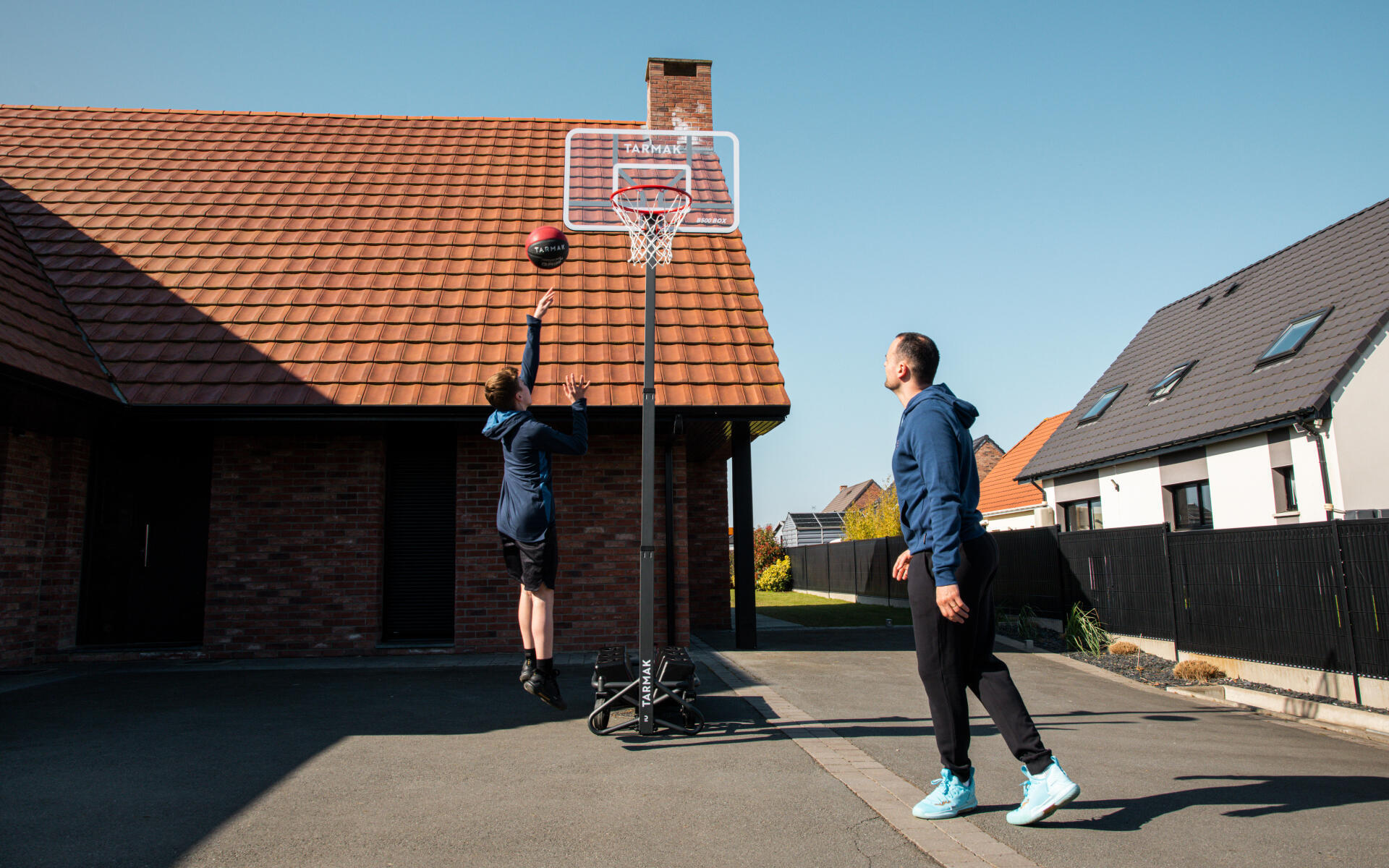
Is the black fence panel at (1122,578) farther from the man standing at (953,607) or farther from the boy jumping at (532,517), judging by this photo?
the boy jumping at (532,517)

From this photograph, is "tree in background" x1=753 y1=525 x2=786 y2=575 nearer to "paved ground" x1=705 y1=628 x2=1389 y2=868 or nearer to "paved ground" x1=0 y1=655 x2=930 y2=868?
"paved ground" x1=705 y1=628 x2=1389 y2=868

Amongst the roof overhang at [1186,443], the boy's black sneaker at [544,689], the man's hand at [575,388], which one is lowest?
the boy's black sneaker at [544,689]

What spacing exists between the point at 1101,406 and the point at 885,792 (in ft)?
59.2

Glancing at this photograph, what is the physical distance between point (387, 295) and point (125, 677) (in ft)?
15.0

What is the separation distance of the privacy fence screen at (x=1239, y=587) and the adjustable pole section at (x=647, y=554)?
2510 mm

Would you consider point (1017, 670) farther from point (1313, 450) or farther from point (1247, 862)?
point (1313, 450)

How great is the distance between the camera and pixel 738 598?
30.1 ft

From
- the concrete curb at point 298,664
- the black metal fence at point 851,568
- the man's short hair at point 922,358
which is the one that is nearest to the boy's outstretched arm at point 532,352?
the man's short hair at point 922,358

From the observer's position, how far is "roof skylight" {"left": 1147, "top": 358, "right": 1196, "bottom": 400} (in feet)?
55.9

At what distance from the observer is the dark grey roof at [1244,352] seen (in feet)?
42.1

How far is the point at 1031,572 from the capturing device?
1338 centimetres

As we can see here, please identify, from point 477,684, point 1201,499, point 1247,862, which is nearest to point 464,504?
point 477,684

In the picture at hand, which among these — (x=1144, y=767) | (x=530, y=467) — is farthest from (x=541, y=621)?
(x=1144, y=767)

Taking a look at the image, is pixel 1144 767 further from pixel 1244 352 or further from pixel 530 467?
pixel 1244 352
